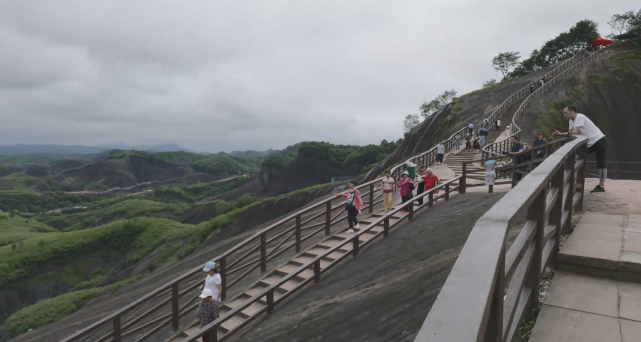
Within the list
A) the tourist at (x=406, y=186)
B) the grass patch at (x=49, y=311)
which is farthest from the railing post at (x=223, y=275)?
the grass patch at (x=49, y=311)

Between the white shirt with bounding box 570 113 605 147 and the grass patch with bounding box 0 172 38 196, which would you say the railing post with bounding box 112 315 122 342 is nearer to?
the white shirt with bounding box 570 113 605 147

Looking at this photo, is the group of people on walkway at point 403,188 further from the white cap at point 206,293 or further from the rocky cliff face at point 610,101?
the rocky cliff face at point 610,101

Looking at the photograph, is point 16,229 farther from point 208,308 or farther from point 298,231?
point 208,308

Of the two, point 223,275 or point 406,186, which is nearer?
point 223,275

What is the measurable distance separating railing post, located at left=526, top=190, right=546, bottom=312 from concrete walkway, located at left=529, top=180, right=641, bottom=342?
0.57ft

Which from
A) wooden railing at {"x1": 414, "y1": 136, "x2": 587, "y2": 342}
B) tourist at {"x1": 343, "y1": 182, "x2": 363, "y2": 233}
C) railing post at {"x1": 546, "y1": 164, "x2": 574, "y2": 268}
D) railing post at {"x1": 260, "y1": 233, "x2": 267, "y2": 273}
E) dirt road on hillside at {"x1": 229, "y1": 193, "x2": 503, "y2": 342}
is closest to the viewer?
wooden railing at {"x1": 414, "y1": 136, "x2": 587, "y2": 342}

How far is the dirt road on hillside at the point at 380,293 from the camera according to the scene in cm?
544

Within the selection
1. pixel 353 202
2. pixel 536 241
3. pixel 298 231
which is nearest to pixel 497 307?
pixel 536 241

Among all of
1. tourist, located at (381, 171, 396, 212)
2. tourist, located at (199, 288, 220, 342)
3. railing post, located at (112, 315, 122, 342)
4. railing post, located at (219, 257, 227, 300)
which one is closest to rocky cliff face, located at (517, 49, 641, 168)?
tourist, located at (381, 171, 396, 212)

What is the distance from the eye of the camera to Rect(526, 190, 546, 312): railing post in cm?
256

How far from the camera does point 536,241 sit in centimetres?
262

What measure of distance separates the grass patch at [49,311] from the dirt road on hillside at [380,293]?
64.3 feet

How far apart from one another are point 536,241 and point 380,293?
13.1 ft

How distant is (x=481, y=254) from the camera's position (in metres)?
1.51
